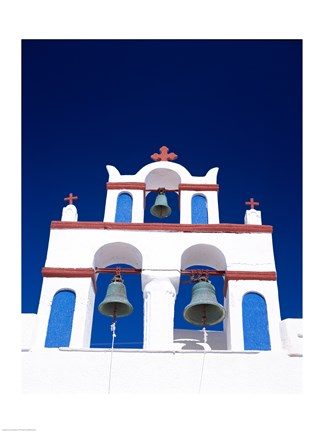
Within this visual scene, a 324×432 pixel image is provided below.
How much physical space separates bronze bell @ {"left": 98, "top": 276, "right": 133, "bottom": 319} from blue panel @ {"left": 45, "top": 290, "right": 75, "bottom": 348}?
0.39 m

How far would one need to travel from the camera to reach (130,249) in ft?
29.3

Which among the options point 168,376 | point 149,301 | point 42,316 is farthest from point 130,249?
point 168,376

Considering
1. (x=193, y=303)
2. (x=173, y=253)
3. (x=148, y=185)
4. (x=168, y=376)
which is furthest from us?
(x=148, y=185)

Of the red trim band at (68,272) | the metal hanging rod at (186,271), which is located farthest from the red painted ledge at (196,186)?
the red trim band at (68,272)

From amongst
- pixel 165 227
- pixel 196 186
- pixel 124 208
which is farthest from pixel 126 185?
pixel 165 227

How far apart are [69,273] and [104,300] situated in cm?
64

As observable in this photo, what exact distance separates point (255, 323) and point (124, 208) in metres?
2.73

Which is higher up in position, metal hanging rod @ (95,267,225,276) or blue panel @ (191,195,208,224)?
blue panel @ (191,195,208,224)

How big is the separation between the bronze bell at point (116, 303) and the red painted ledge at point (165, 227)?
0.92 metres

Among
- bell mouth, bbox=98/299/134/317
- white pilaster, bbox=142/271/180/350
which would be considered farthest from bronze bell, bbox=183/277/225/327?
bell mouth, bbox=98/299/134/317

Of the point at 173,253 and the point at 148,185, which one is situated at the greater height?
the point at 148,185

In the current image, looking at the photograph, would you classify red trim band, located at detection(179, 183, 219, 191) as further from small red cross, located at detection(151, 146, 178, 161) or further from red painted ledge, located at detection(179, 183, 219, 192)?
small red cross, located at detection(151, 146, 178, 161)

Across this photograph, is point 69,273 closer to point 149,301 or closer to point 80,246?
point 80,246

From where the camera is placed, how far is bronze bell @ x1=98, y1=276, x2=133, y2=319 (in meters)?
8.12
